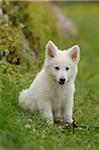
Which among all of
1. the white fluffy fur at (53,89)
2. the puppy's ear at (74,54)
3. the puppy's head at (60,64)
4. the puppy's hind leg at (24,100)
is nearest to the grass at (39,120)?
the puppy's hind leg at (24,100)

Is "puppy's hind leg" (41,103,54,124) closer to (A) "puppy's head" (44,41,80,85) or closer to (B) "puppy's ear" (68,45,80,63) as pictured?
(A) "puppy's head" (44,41,80,85)

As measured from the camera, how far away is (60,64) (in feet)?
29.3

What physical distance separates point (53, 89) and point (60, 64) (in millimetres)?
532

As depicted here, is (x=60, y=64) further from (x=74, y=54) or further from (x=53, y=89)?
Answer: (x=53, y=89)

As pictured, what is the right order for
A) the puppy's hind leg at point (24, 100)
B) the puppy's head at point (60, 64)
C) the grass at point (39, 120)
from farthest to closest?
the puppy's hind leg at point (24, 100), the puppy's head at point (60, 64), the grass at point (39, 120)

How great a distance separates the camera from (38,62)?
43.9 ft

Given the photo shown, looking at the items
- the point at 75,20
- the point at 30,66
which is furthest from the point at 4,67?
the point at 75,20

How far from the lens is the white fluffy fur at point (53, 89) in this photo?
896 centimetres

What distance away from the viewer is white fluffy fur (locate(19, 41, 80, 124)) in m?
8.96

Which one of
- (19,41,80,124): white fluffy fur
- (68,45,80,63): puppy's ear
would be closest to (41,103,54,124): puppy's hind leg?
(19,41,80,124): white fluffy fur

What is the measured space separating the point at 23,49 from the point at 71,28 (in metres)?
11.7

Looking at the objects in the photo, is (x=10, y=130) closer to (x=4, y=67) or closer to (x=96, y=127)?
(x=96, y=127)

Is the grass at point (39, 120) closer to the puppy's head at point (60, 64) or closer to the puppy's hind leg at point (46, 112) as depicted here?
the puppy's hind leg at point (46, 112)

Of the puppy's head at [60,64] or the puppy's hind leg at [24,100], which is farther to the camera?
the puppy's hind leg at [24,100]
